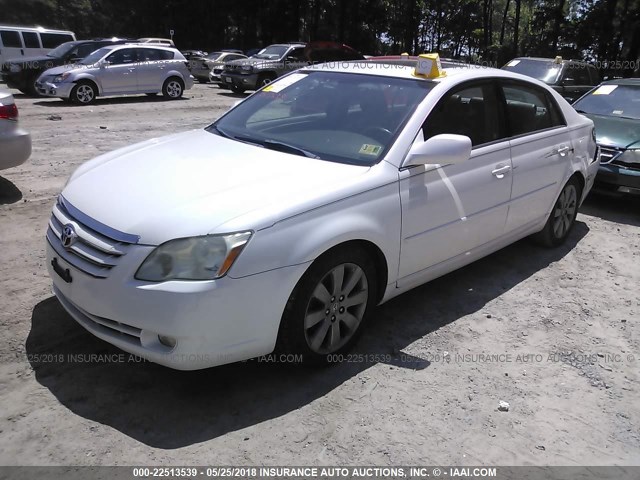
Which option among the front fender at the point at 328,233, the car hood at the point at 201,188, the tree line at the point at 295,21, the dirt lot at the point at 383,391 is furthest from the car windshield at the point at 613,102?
the tree line at the point at 295,21

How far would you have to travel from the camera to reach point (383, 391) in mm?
3152

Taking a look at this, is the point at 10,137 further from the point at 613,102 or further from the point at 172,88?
the point at 172,88

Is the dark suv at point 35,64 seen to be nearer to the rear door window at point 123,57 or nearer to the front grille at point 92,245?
the rear door window at point 123,57

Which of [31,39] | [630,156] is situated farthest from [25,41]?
[630,156]

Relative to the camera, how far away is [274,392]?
309 cm

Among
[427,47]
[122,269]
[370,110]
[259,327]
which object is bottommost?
[427,47]

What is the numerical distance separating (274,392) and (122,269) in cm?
106

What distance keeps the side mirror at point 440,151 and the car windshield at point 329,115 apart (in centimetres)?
19

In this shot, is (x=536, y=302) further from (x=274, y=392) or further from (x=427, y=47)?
(x=427, y=47)

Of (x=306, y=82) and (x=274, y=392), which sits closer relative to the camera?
(x=274, y=392)

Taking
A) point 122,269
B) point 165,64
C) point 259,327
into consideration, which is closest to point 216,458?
point 259,327

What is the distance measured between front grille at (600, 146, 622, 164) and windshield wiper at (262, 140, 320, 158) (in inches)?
186

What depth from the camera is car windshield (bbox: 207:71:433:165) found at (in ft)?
11.7

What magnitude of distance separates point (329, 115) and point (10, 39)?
19.5 metres
